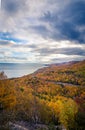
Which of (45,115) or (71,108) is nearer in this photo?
(71,108)

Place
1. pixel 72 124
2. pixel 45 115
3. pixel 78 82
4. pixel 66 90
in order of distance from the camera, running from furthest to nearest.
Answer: pixel 78 82 → pixel 66 90 → pixel 45 115 → pixel 72 124

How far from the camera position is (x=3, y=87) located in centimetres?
1727

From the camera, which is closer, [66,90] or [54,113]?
[54,113]

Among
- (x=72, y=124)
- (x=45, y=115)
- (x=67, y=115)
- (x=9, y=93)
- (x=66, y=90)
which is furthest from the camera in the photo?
(x=66, y=90)

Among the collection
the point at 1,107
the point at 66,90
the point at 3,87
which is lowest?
the point at 66,90

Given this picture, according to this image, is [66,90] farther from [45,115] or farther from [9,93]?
[9,93]

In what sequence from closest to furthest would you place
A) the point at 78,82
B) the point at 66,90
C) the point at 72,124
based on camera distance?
the point at 72,124 < the point at 66,90 < the point at 78,82

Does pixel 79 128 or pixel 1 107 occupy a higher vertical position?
pixel 1 107

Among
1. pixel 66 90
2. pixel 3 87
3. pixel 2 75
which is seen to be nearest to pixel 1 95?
pixel 3 87

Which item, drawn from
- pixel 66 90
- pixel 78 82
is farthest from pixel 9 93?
pixel 78 82

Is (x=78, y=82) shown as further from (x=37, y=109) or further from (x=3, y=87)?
(x=3, y=87)

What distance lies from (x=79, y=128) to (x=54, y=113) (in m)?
10.7

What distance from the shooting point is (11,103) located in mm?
17250

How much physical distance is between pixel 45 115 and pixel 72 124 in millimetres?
6390
